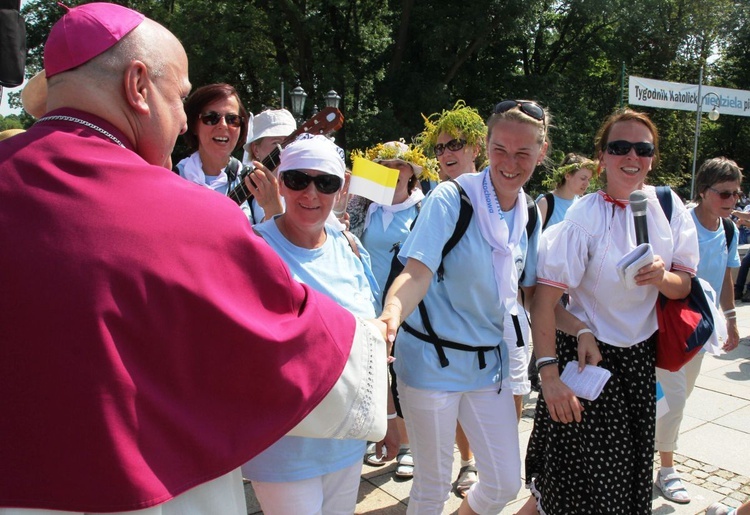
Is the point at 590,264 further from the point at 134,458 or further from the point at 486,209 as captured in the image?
the point at 134,458

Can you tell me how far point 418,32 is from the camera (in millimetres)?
22359

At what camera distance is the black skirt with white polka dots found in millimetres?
2854

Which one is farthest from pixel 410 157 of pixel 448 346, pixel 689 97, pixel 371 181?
pixel 689 97

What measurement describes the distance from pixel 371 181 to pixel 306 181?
859 mm

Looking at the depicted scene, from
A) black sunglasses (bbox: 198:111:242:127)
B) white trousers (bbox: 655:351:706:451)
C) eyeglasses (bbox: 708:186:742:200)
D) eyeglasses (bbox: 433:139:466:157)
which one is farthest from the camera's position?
eyeglasses (bbox: 708:186:742:200)

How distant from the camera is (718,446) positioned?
4.79 metres

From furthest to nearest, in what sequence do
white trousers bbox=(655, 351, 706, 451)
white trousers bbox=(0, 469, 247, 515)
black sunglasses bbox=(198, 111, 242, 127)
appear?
1. white trousers bbox=(655, 351, 706, 451)
2. black sunglasses bbox=(198, 111, 242, 127)
3. white trousers bbox=(0, 469, 247, 515)

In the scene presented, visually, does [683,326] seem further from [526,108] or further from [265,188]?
[265,188]

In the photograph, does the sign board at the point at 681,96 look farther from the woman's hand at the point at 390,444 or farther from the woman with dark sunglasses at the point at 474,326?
the woman's hand at the point at 390,444

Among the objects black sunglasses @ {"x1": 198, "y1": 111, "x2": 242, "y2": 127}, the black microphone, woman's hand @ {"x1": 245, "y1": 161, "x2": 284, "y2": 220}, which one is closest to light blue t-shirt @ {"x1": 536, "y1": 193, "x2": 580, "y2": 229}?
the black microphone

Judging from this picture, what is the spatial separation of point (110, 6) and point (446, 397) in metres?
2.09

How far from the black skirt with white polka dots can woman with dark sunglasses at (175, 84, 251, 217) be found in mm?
2176

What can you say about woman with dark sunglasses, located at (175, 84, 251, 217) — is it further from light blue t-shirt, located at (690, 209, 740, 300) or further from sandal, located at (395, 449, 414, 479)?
light blue t-shirt, located at (690, 209, 740, 300)

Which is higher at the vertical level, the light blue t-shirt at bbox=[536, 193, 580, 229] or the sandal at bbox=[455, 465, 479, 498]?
the light blue t-shirt at bbox=[536, 193, 580, 229]
